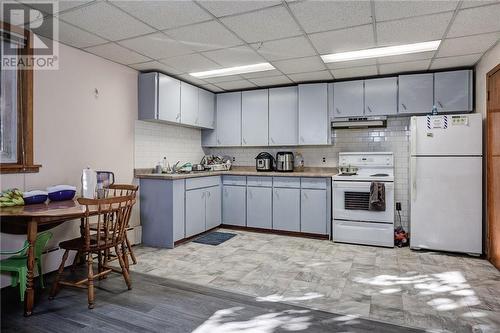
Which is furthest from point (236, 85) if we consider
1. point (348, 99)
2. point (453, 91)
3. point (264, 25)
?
point (453, 91)

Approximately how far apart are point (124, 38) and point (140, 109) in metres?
1.29

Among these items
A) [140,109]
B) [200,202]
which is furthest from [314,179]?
[140,109]

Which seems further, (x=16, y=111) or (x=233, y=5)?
(x=16, y=111)

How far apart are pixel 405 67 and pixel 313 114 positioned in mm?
1409

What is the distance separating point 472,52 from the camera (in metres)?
3.57

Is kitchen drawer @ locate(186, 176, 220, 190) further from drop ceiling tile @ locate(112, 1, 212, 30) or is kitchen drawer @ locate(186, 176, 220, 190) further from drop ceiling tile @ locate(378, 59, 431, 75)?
drop ceiling tile @ locate(378, 59, 431, 75)

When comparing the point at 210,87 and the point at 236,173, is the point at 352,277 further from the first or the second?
the point at 210,87

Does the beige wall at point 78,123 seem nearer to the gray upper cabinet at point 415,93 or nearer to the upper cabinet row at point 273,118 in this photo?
the upper cabinet row at point 273,118

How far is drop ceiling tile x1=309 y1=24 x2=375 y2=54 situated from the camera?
3021 millimetres

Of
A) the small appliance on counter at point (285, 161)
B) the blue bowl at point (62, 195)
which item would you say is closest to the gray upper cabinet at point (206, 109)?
the small appliance on counter at point (285, 161)

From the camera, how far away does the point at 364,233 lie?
429 cm

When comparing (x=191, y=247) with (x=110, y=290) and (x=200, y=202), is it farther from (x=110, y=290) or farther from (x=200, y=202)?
(x=110, y=290)

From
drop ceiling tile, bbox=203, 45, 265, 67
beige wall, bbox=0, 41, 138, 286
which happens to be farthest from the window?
drop ceiling tile, bbox=203, 45, 265, 67

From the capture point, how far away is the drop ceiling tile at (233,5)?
2473mm
